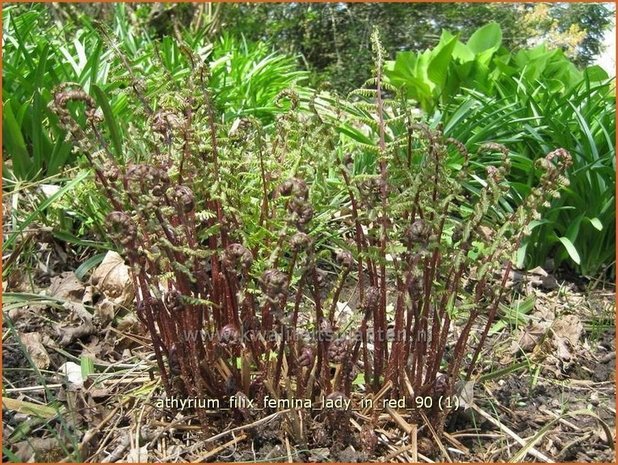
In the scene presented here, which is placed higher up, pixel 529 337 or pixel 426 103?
pixel 426 103

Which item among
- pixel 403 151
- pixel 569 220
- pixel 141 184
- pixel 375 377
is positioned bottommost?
pixel 569 220

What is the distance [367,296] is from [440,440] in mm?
472

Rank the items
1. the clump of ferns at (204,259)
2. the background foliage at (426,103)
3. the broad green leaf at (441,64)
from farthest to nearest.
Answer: the broad green leaf at (441,64) → the background foliage at (426,103) → the clump of ferns at (204,259)

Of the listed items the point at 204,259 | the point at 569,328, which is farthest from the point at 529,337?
the point at 204,259

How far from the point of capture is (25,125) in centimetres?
303

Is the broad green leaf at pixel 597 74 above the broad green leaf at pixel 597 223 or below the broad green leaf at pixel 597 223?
above

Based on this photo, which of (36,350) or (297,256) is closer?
(297,256)

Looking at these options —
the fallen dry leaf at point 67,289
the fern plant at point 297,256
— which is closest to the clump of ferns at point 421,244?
the fern plant at point 297,256

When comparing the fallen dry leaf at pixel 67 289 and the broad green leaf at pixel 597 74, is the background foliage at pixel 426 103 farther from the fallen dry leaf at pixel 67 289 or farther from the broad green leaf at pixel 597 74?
the fallen dry leaf at pixel 67 289

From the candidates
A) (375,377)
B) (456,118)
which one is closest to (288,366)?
(375,377)

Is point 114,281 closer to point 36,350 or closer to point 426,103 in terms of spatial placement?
point 36,350

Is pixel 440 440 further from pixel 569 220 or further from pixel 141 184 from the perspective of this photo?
pixel 569 220

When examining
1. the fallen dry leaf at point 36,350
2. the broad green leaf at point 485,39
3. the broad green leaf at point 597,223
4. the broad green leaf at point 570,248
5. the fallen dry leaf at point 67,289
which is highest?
the broad green leaf at point 485,39

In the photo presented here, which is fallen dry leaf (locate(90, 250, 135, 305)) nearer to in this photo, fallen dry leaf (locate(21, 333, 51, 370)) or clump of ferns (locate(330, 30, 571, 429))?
fallen dry leaf (locate(21, 333, 51, 370))
